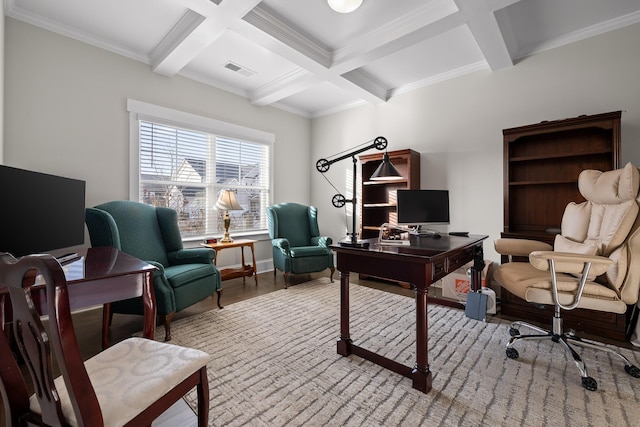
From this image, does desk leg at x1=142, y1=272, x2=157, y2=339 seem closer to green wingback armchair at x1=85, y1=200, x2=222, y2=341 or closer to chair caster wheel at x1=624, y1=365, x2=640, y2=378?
green wingback armchair at x1=85, y1=200, x2=222, y2=341

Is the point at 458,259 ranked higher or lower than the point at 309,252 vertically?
higher

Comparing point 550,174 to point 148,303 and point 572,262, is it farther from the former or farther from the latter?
point 148,303

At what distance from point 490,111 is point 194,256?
145 inches

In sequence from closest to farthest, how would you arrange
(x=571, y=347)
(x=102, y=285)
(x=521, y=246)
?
(x=102, y=285), (x=571, y=347), (x=521, y=246)

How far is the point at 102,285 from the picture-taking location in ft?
4.16

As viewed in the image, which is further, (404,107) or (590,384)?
(404,107)

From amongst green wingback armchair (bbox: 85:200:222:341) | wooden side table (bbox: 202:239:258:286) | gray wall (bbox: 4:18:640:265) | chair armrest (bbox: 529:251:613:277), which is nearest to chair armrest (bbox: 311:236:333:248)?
wooden side table (bbox: 202:239:258:286)

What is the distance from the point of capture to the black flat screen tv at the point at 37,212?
1.47m

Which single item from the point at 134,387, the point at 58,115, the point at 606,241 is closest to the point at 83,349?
the point at 134,387

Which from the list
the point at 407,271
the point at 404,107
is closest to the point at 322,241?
the point at 404,107

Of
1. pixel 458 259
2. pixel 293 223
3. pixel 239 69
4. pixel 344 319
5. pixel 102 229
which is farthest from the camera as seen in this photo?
pixel 293 223

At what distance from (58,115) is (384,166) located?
10.2ft

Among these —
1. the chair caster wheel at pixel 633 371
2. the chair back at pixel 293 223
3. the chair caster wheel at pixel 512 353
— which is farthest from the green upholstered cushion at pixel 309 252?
the chair caster wheel at pixel 633 371

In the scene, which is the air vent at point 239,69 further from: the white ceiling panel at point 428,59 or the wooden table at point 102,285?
the wooden table at point 102,285
